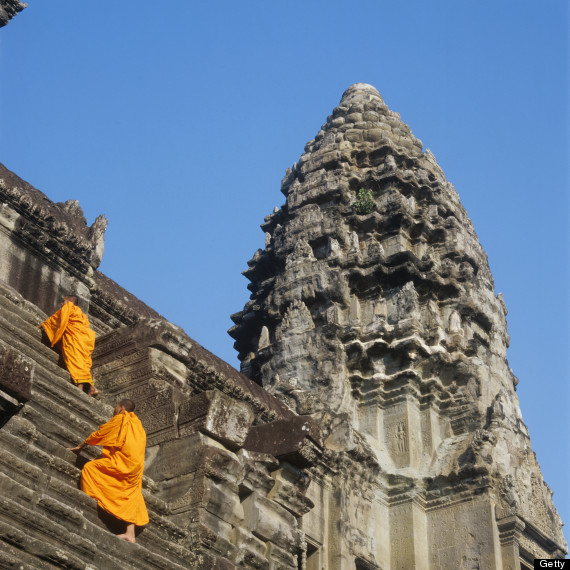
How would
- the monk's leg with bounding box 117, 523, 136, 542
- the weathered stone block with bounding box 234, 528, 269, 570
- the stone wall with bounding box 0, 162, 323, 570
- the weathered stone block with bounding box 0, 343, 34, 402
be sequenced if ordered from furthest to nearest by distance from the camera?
the weathered stone block with bounding box 234, 528, 269, 570
the monk's leg with bounding box 117, 523, 136, 542
the stone wall with bounding box 0, 162, 323, 570
the weathered stone block with bounding box 0, 343, 34, 402

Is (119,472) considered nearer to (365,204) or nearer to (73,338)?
(73,338)

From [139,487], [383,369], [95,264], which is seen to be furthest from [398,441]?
[139,487]

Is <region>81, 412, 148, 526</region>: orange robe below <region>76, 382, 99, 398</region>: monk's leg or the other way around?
below

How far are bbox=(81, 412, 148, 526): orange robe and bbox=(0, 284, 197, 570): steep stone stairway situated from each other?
0.44 feet

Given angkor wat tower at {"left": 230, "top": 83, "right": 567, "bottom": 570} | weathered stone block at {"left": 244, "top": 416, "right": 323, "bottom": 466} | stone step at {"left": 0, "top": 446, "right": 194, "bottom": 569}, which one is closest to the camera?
stone step at {"left": 0, "top": 446, "right": 194, "bottom": 569}

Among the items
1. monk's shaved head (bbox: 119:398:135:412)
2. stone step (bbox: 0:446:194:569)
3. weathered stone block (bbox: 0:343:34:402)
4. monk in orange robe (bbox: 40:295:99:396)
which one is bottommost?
stone step (bbox: 0:446:194:569)

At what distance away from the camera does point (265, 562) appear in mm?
10836

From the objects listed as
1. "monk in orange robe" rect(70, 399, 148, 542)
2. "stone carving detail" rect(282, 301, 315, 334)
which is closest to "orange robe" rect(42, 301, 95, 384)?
"monk in orange robe" rect(70, 399, 148, 542)

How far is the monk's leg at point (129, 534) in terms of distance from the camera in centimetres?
887

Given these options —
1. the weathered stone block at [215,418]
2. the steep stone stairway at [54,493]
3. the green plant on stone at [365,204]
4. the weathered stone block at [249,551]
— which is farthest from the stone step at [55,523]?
the green plant on stone at [365,204]

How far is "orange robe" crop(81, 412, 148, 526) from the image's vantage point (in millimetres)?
8938

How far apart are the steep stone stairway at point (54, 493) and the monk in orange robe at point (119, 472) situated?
0.44 ft

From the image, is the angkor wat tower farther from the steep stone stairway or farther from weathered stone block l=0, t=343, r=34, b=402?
weathered stone block l=0, t=343, r=34, b=402

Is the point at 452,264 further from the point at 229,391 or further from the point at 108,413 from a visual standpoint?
the point at 108,413
